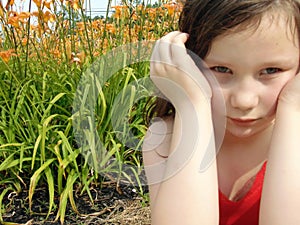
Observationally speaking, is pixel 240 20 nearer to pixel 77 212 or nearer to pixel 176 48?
pixel 176 48

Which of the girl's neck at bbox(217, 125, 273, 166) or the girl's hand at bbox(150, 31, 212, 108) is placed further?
the girl's neck at bbox(217, 125, 273, 166)

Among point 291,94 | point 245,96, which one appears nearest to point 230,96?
point 245,96

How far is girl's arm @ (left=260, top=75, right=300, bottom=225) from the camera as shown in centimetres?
108

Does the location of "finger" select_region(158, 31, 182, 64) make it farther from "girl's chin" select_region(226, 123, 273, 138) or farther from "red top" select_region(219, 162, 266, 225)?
"red top" select_region(219, 162, 266, 225)

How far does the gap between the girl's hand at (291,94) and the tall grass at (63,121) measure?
1148mm

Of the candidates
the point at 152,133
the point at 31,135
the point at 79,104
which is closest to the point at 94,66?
the point at 79,104

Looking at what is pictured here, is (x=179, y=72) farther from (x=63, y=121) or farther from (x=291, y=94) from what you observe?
(x=63, y=121)

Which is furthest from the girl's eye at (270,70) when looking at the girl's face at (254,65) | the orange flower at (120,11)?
the orange flower at (120,11)

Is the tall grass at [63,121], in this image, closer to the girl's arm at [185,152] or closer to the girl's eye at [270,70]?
the girl's arm at [185,152]

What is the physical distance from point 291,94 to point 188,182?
313mm

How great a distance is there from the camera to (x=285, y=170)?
1082mm

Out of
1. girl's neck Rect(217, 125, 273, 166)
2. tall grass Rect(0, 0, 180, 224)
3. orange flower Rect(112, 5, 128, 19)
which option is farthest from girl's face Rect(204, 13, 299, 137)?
orange flower Rect(112, 5, 128, 19)

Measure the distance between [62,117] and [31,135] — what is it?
17 centimetres

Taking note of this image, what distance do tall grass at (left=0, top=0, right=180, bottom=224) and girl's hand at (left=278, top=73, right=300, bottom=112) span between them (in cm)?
115
